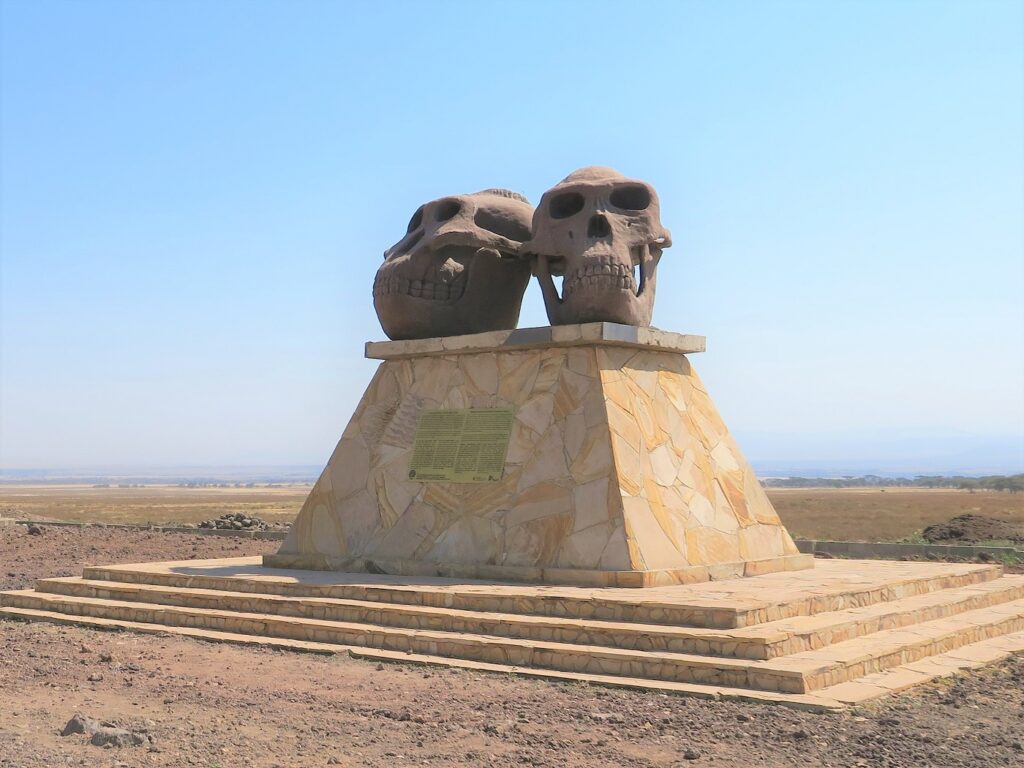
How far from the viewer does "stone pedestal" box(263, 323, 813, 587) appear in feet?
31.9

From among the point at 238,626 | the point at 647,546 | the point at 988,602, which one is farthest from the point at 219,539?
the point at 988,602

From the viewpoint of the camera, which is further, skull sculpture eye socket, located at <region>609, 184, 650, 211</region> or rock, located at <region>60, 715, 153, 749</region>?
skull sculpture eye socket, located at <region>609, 184, 650, 211</region>

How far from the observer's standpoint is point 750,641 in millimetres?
7090

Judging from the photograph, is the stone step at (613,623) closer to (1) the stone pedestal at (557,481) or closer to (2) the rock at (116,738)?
(1) the stone pedestal at (557,481)

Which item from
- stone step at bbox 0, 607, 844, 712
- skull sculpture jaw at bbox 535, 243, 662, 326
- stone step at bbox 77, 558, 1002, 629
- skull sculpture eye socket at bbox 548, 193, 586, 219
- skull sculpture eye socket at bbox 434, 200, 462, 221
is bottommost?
stone step at bbox 0, 607, 844, 712

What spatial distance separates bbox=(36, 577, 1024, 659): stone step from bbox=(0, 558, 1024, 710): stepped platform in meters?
0.01

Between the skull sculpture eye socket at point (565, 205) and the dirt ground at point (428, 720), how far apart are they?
16.1 feet

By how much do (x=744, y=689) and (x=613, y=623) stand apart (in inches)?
51.7

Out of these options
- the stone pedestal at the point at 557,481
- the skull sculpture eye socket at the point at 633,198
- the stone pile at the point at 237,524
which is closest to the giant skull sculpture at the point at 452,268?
the stone pedestal at the point at 557,481

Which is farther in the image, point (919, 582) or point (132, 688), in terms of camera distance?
point (919, 582)

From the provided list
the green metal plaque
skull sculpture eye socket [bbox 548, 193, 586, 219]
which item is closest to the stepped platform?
the green metal plaque

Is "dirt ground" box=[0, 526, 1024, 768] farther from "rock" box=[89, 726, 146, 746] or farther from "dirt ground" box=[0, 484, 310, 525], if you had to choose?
"dirt ground" box=[0, 484, 310, 525]

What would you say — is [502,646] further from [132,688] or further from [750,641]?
[132,688]

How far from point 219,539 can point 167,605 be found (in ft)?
31.2
